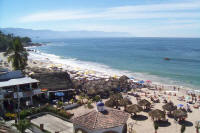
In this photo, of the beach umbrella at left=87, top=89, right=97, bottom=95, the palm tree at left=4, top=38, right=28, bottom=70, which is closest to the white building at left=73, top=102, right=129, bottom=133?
the beach umbrella at left=87, top=89, right=97, bottom=95

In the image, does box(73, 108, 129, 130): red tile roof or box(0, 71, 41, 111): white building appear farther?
box(0, 71, 41, 111): white building

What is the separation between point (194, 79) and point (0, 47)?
6850 centimetres

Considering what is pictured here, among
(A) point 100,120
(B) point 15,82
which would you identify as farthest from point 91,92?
(A) point 100,120

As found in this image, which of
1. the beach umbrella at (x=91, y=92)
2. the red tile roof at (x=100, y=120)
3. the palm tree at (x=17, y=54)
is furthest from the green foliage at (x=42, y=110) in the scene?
the palm tree at (x=17, y=54)

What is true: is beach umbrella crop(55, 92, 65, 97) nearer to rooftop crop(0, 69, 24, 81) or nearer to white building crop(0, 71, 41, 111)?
white building crop(0, 71, 41, 111)

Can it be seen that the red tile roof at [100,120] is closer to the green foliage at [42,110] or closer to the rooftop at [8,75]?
the green foliage at [42,110]

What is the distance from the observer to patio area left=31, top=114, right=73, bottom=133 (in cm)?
1401

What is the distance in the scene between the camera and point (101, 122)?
9.63 metres

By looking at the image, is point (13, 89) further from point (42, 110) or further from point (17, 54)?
point (17, 54)

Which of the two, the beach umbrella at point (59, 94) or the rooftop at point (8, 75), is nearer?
the rooftop at point (8, 75)

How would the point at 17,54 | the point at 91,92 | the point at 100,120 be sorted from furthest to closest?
the point at 17,54
the point at 91,92
the point at 100,120

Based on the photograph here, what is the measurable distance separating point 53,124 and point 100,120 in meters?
6.49

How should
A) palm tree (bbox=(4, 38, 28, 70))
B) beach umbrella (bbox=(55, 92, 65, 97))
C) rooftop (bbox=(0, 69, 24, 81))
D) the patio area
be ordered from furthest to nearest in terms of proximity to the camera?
1. palm tree (bbox=(4, 38, 28, 70))
2. beach umbrella (bbox=(55, 92, 65, 97))
3. rooftop (bbox=(0, 69, 24, 81))
4. the patio area

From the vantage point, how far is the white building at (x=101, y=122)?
9422 mm
